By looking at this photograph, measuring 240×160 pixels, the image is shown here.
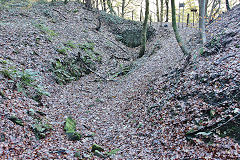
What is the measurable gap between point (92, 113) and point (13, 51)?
6.20 meters

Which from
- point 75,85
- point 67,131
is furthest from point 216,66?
point 75,85

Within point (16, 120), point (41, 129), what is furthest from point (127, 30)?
point (16, 120)

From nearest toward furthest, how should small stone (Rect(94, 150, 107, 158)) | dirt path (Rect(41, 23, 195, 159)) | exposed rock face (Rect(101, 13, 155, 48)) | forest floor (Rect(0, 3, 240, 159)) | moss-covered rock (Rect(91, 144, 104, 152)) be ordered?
forest floor (Rect(0, 3, 240, 159)) → small stone (Rect(94, 150, 107, 158)) → moss-covered rock (Rect(91, 144, 104, 152)) → dirt path (Rect(41, 23, 195, 159)) → exposed rock face (Rect(101, 13, 155, 48))

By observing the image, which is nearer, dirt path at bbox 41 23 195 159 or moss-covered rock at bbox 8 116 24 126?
moss-covered rock at bbox 8 116 24 126

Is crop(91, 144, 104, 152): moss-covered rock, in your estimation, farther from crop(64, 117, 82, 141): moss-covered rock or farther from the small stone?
crop(64, 117, 82, 141): moss-covered rock

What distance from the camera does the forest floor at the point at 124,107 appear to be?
5.55 m

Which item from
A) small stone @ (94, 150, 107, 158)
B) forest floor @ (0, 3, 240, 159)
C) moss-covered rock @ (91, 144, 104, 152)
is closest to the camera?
forest floor @ (0, 3, 240, 159)

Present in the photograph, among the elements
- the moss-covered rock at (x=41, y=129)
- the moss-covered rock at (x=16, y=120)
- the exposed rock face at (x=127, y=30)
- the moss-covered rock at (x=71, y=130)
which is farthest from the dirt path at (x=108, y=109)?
the exposed rock face at (x=127, y=30)

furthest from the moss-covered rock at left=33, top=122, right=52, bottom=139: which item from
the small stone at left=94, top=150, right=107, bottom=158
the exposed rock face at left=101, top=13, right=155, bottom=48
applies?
the exposed rock face at left=101, top=13, right=155, bottom=48

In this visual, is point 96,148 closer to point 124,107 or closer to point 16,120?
point 16,120

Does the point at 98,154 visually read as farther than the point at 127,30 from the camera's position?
No

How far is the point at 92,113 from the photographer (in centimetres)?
950

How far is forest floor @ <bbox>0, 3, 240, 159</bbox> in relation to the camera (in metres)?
5.55

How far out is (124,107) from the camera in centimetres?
997
